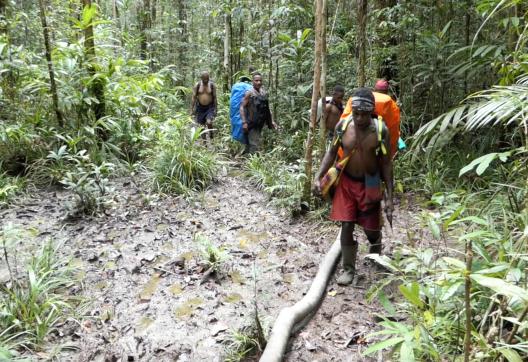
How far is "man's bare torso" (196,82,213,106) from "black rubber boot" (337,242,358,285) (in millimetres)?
6945

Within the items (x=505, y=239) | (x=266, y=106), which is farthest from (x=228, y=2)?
(x=505, y=239)

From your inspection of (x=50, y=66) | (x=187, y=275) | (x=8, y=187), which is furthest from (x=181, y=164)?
(x=187, y=275)

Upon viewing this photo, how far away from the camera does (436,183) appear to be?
6840 mm

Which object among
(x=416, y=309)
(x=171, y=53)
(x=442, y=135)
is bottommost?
(x=416, y=309)

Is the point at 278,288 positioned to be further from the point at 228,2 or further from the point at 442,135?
the point at 228,2

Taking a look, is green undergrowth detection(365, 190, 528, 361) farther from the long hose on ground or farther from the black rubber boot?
the long hose on ground

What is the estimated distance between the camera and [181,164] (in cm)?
723

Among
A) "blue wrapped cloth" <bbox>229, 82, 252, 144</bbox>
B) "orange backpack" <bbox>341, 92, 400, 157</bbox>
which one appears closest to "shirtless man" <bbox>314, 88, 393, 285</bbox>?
"orange backpack" <bbox>341, 92, 400, 157</bbox>

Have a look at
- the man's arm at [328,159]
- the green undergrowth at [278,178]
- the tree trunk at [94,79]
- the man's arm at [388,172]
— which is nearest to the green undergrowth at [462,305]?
the man's arm at [388,172]

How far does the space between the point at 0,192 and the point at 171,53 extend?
13.4 m

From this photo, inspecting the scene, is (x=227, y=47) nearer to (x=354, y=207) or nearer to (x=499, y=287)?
(x=354, y=207)

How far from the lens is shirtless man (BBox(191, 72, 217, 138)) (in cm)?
1061

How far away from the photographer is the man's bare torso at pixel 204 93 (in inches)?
418

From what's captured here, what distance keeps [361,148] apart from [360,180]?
355 mm
